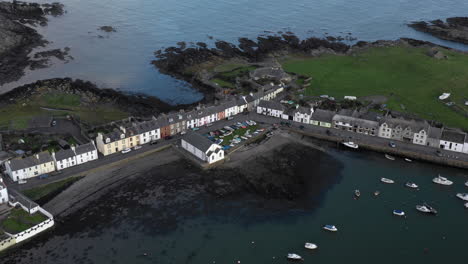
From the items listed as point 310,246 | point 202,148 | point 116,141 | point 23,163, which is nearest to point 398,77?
point 202,148

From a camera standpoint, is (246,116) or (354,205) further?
(246,116)

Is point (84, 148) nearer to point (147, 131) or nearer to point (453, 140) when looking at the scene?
point (147, 131)

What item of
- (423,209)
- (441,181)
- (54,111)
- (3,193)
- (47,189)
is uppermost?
(54,111)

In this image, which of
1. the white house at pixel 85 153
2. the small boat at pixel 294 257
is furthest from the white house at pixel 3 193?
the small boat at pixel 294 257

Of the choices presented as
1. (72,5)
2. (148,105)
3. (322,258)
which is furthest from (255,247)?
(72,5)

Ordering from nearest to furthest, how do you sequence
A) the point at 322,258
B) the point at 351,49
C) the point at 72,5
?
the point at 322,258 < the point at 351,49 < the point at 72,5

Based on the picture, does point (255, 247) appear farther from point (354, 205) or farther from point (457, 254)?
point (457, 254)

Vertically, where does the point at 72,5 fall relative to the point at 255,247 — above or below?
above
